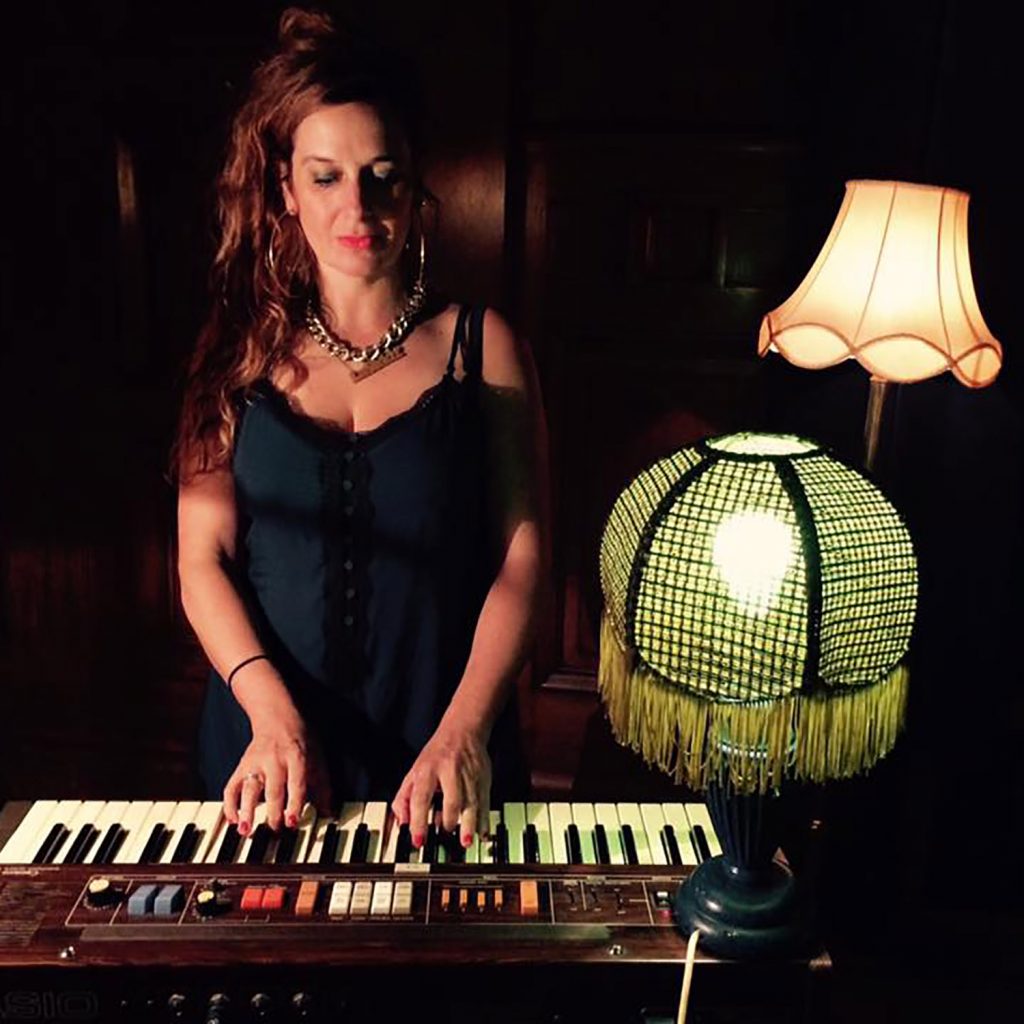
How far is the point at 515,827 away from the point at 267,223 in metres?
0.98

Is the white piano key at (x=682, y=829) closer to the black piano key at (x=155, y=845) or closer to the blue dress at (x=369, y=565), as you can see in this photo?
the blue dress at (x=369, y=565)

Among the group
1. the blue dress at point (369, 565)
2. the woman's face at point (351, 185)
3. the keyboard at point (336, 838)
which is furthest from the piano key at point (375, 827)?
the woman's face at point (351, 185)

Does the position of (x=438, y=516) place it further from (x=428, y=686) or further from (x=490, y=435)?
(x=428, y=686)

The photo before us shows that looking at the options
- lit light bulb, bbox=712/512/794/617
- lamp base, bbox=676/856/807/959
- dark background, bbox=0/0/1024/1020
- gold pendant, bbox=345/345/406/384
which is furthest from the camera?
dark background, bbox=0/0/1024/1020

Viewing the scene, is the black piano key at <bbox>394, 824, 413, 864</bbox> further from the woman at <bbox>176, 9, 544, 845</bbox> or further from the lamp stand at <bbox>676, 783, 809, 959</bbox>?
the lamp stand at <bbox>676, 783, 809, 959</bbox>

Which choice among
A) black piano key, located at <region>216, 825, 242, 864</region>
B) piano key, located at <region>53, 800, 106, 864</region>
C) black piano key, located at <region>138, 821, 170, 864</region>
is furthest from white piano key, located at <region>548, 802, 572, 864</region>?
piano key, located at <region>53, 800, 106, 864</region>

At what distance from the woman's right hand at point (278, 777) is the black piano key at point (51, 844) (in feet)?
0.72

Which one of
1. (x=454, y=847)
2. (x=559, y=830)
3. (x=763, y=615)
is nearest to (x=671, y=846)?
(x=559, y=830)

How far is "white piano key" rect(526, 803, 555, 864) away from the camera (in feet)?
5.22

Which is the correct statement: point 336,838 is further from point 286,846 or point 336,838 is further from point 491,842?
point 491,842

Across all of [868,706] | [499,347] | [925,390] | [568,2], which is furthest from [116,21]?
[868,706]

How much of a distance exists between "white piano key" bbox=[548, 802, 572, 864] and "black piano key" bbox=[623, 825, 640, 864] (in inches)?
3.2

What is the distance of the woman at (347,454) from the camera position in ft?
5.66

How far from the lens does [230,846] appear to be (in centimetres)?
158
